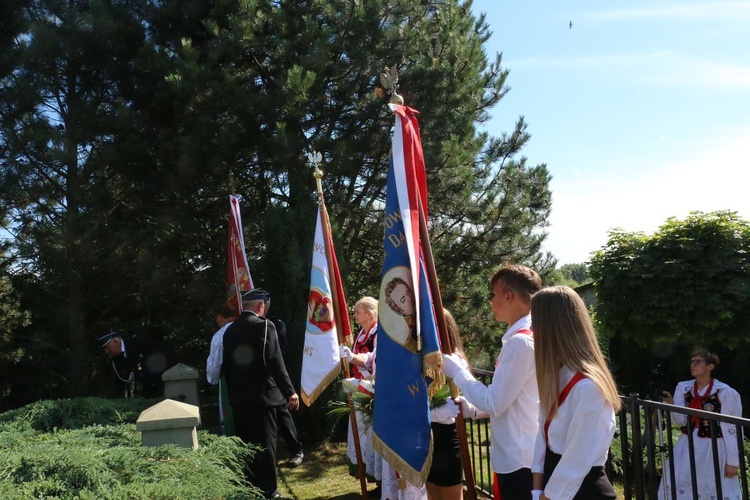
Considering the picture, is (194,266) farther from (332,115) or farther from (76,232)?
(332,115)

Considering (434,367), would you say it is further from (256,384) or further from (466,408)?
(256,384)

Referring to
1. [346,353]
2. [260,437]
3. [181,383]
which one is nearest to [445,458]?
[346,353]

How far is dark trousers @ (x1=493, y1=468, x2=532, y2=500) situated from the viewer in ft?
11.3

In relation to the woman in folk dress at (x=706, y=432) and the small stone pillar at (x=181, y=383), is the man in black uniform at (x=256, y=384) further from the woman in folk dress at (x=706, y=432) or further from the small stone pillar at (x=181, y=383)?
the woman in folk dress at (x=706, y=432)

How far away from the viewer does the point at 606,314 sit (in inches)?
501

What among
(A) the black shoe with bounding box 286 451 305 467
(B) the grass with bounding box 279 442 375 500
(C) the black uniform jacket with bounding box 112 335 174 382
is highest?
(C) the black uniform jacket with bounding box 112 335 174 382

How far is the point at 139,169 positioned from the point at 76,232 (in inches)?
51.8

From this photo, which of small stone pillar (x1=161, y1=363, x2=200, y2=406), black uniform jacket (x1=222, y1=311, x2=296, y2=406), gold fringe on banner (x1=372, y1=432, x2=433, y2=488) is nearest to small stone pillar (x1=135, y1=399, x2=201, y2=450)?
gold fringe on banner (x1=372, y1=432, x2=433, y2=488)

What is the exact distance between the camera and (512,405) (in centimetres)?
344

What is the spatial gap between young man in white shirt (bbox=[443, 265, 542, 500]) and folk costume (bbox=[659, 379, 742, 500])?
9.62 ft

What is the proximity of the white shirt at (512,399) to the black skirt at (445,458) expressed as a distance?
33.0 inches

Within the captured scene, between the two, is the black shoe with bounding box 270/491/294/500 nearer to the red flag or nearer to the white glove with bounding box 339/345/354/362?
the white glove with bounding box 339/345/354/362

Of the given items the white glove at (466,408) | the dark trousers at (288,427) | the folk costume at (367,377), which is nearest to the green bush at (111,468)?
the white glove at (466,408)

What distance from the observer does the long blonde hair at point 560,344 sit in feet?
9.15
